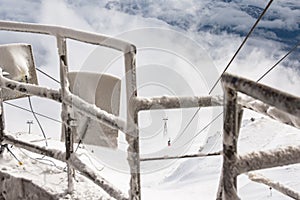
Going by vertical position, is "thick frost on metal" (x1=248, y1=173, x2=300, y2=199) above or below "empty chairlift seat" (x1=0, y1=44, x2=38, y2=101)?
below

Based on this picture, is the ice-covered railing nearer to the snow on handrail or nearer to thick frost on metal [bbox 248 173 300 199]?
the snow on handrail

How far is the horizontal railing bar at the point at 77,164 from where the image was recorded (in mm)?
1956

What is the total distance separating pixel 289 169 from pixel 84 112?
6575 millimetres

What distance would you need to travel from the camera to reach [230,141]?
4.15 ft

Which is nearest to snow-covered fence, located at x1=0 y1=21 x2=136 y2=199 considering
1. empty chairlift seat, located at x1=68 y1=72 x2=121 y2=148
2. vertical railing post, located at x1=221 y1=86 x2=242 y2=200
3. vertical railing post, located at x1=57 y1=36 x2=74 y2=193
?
vertical railing post, located at x1=57 y1=36 x2=74 y2=193

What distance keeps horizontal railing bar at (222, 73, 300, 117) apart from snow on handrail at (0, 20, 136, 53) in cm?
56

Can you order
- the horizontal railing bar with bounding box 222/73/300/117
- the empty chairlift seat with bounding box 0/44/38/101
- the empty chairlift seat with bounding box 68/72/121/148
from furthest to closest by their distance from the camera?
the empty chairlift seat with bounding box 0/44/38/101 < the empty chairlift seat with bounding box 68/72/121/148 < the horizontal railing bar with bounding box 222/73/300/117

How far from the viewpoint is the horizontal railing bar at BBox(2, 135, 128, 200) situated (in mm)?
1956

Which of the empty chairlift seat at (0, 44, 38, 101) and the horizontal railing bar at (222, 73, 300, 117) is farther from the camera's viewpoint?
the empty chairlift seat at (0, 44, 38, 101)

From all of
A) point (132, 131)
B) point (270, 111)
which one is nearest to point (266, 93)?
point (270, 111)

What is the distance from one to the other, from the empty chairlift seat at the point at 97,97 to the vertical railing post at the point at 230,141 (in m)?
1.33

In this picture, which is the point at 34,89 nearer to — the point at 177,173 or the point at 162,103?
the point at 162,103

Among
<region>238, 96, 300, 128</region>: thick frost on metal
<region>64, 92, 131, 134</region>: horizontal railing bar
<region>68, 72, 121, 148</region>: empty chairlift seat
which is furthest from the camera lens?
<region>68, 72, 121, 148</region>: empty chairlift seat

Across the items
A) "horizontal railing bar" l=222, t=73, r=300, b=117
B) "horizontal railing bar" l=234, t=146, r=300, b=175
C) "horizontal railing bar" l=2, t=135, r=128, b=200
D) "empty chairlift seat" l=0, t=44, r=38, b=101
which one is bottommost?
"horizontal railing bar" l=2, t=135, r=128, b=200
